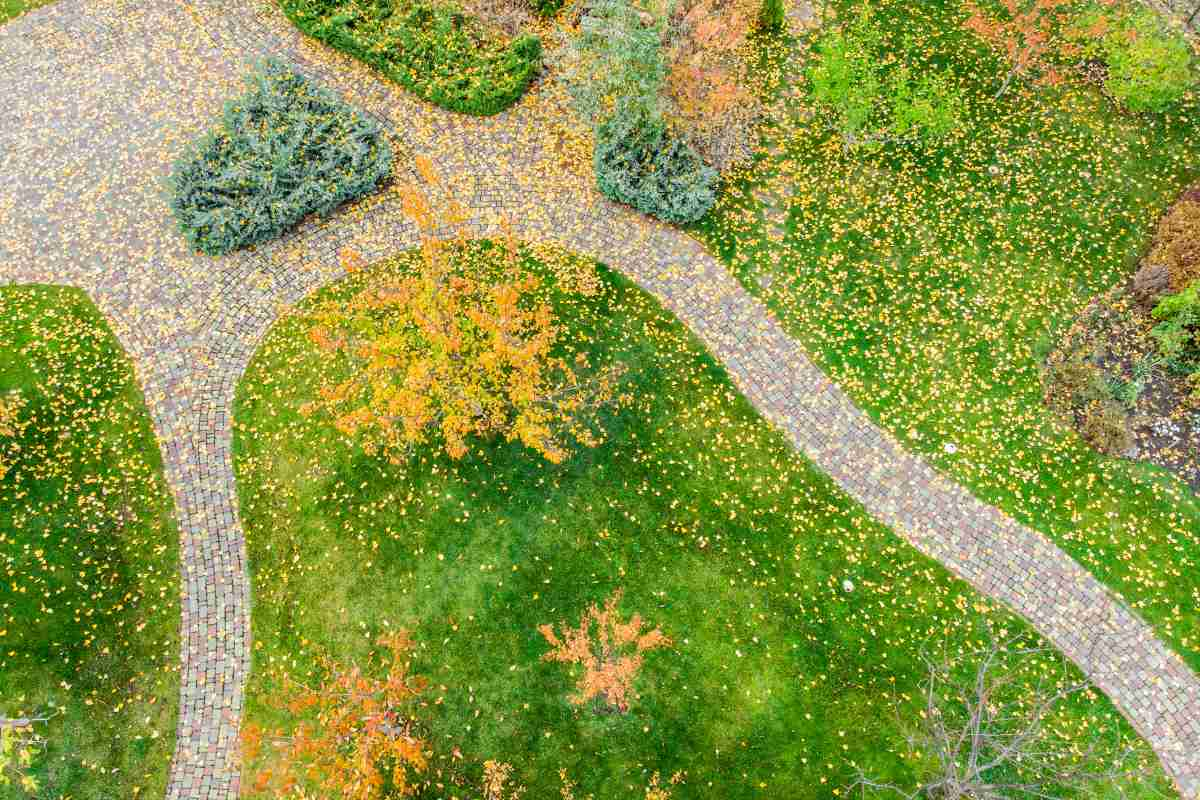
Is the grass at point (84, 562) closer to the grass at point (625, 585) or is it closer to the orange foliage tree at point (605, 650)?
the grass at point (625, 585)

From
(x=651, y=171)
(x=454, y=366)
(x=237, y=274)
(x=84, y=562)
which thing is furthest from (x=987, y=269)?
(x=84, y=562)

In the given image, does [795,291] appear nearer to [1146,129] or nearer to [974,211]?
[974,211]

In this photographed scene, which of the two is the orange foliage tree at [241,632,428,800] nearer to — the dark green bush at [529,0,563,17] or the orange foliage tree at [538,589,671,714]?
the orange foliage tree at [538,589,671,714]

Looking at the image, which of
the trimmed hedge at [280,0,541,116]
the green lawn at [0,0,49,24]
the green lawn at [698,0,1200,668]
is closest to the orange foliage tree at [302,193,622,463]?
the trimmed hedge at [280,0,541,116]

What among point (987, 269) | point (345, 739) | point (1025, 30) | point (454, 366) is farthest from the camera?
point (1025, 30)

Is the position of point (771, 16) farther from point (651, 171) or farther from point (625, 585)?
point (625, 585)

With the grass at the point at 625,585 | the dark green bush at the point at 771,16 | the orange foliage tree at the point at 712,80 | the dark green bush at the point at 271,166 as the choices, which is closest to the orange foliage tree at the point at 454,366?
the grass at the point at 625,585
